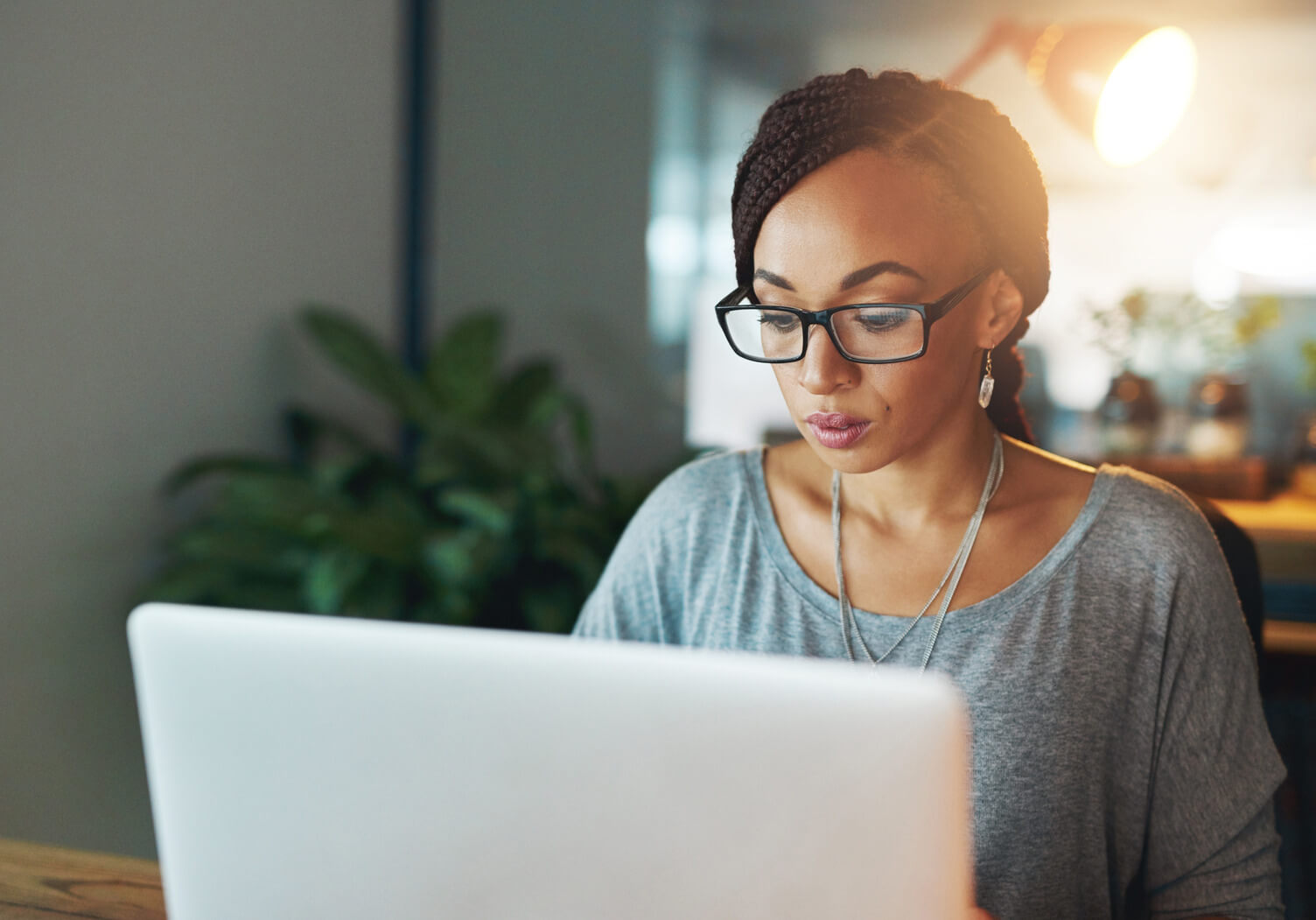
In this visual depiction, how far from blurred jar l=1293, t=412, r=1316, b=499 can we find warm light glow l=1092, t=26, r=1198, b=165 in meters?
1.03

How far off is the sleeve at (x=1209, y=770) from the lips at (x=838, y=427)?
361 mm

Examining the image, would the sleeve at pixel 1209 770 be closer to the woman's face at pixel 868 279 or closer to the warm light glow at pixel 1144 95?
the woman's face at pixel 868 279

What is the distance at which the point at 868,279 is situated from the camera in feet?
3.02

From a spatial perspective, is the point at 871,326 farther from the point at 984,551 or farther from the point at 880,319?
the point at 984,551

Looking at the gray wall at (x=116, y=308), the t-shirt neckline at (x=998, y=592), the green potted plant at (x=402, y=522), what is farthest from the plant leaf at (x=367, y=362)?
the t-shirt neckline at (x=998, y=592)

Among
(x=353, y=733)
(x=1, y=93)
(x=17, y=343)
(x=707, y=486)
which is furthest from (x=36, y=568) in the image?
(x=353, y=733)

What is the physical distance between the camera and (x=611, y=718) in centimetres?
54

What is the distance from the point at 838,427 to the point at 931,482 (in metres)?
0.17

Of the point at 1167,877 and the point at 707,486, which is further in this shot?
the point at 707,486

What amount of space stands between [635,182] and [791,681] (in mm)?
2769

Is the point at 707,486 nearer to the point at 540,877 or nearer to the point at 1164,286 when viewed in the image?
the point at 540,877

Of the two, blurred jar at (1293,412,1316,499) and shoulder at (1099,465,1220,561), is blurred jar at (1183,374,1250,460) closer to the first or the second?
blurred jar at (1293,412,1316,499)

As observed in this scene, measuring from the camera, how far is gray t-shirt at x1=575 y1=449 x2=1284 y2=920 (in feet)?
3.26

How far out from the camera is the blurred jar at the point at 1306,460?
8.29 ft
